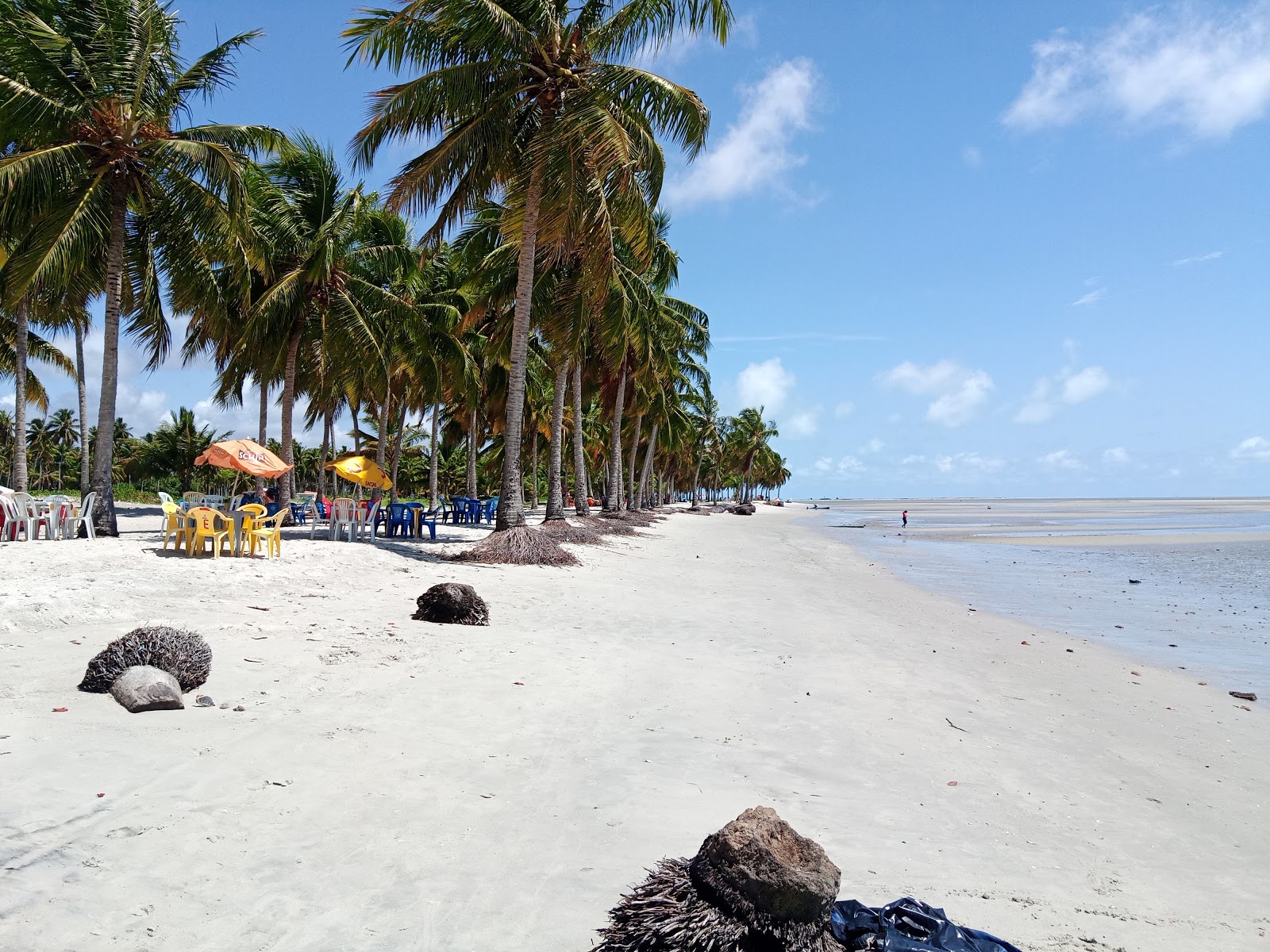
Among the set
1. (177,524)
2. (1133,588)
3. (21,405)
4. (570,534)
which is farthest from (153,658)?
(21,405)

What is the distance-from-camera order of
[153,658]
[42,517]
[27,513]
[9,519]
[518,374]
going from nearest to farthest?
[153,658]
[9,519]
[27,513]
[42,517]
[518,374]

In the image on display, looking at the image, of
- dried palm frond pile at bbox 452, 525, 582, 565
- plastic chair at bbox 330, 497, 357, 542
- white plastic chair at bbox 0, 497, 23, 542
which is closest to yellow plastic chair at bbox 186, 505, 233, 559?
white plastic chair at bbox 0, 497, 23, 542

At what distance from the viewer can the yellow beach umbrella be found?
1856cm

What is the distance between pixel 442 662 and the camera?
6887mm

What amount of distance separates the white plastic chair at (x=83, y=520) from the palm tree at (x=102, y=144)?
0.74ft

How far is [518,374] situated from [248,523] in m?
6.11

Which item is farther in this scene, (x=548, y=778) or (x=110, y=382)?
(x=110, y=382)

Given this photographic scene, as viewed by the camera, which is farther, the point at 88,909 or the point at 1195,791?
the point at 1195,791

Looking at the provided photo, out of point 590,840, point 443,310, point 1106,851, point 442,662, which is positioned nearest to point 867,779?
point 1106,851

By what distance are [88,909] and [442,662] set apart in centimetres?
407

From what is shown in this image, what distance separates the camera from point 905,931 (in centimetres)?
263

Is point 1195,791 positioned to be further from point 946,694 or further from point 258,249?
point 258,249

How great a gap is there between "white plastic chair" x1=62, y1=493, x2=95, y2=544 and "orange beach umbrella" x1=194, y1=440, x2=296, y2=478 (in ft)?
7.17

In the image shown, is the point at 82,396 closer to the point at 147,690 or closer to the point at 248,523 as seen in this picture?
the point at 248,523
